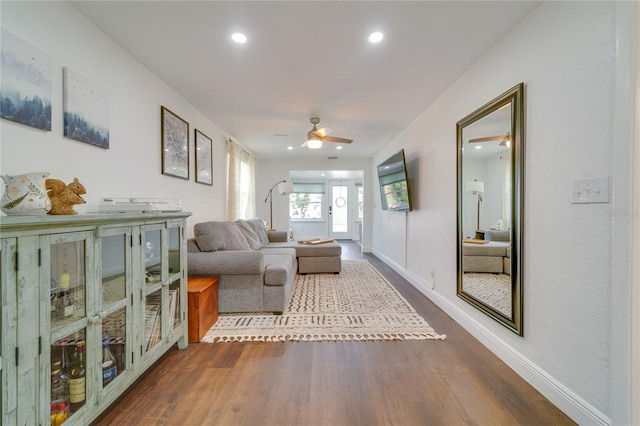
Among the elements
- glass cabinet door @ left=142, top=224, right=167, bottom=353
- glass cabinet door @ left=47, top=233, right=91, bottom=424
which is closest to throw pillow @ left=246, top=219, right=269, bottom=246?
glass cabinet door @ left=142, top=224, right=167, bottom=353

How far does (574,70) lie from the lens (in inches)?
53.2

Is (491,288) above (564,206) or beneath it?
beneath

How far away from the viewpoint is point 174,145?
2.76m

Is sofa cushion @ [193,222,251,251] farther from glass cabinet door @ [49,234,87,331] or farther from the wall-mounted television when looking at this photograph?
the wall-mounted television

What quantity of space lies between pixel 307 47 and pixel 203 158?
87.6 inches

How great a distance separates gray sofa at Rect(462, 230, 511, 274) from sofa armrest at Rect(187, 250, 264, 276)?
77.7 inches

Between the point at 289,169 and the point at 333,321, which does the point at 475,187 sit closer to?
the point at 333,321

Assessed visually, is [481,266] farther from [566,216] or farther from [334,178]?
[334,178]

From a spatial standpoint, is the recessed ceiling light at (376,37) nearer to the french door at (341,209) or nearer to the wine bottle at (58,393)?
the wine bottle at (58,393)

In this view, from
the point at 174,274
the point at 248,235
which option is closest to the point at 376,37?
the point at 174,274

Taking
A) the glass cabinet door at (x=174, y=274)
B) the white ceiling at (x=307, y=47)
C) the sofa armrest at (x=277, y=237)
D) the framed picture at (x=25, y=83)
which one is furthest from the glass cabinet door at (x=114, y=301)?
the sofa armrest at (x=277, y=237)

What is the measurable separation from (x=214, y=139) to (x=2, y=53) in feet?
8.81

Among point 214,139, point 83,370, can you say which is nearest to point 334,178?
point 214,139

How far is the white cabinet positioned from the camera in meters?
0.92
